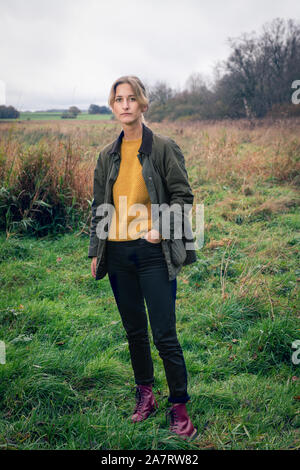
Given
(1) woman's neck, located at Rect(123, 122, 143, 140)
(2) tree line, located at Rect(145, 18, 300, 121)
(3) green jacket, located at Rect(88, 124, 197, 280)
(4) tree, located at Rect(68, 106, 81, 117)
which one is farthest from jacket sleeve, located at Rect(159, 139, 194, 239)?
(2) tree line, located at Rect(145, 18, 300, 121)

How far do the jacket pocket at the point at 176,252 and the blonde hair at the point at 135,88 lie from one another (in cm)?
90

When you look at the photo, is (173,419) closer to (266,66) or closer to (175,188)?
(175,188)

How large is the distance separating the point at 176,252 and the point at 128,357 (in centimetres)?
151

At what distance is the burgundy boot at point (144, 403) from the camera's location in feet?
7.99

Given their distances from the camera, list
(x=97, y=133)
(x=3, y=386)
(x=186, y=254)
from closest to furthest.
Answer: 1. (x=186, y=254)
2. (x=3, y=386)
3. (x=97, y=133)

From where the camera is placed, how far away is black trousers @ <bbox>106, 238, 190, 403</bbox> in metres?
2.13

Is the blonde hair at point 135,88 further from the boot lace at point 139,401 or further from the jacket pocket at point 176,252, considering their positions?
the boot lace at point 139,401

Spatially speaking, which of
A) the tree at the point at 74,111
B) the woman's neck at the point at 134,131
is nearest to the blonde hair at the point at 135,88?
the woman's neck at the point at 134,131

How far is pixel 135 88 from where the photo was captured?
2123mm

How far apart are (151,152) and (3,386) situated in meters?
2.00

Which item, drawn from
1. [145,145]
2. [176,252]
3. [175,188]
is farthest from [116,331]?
[145,145]

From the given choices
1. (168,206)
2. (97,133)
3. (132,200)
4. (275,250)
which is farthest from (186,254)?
(97,133)

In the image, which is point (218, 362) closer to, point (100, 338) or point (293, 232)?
point (100, 338)

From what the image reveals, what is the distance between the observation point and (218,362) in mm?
3076
